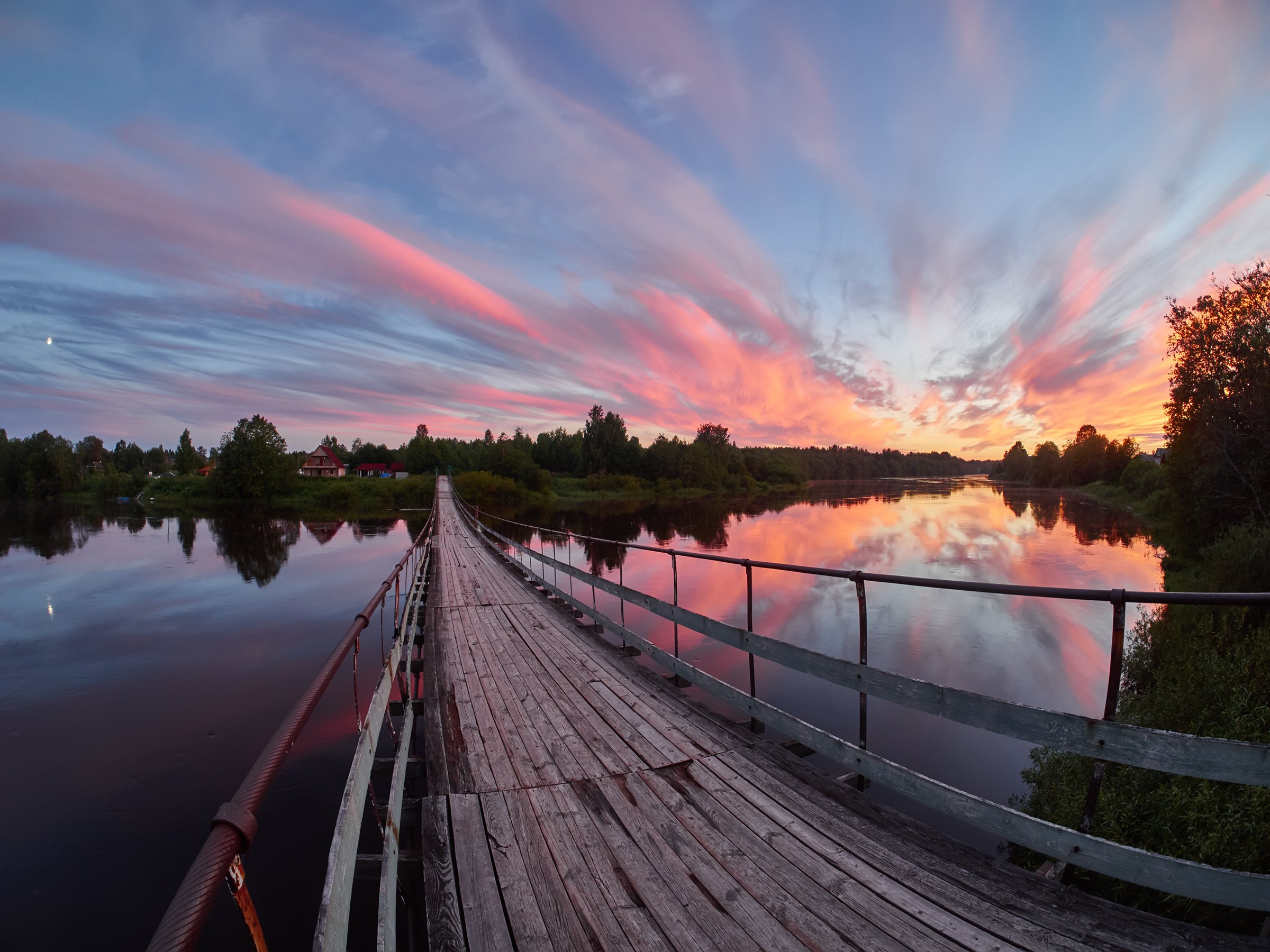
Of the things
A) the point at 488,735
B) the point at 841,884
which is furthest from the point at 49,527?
the point at 841,884

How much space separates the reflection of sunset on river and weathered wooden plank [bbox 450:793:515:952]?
680cm

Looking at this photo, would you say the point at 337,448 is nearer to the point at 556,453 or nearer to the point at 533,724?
the point at 556,453

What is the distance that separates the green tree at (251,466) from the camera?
62.7 meters

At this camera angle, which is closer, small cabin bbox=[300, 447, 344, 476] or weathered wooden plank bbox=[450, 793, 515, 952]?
weathered wooden plank bbox=[450, 793, 515, 952]

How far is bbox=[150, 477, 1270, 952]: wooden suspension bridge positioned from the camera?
7.21 ft

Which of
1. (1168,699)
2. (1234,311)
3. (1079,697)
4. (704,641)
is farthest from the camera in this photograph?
(1234,311)

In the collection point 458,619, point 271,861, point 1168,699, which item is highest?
point 458,619

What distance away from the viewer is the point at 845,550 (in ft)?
89.1

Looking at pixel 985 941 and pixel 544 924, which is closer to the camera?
pixel 985 941

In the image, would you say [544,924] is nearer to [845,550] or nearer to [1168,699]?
[1168,699]

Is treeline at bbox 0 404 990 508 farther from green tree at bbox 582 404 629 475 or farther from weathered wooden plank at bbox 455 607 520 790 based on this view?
weathered wooden plank at bbox 455 607 520 790

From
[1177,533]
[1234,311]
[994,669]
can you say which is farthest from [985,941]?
[1177,533]

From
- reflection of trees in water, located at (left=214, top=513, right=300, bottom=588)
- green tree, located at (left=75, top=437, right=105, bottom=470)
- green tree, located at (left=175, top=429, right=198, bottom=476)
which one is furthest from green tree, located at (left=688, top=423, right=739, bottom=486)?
green tree, located at (left=75, top=437, right=105, bottom=470)

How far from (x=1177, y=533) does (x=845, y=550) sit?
37.9ft
